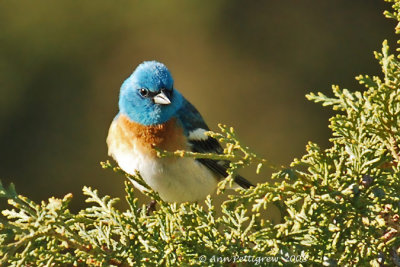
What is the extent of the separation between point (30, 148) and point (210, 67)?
6.71 feet

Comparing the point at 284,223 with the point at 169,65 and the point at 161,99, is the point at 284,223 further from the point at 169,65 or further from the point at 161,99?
the point at 169,65

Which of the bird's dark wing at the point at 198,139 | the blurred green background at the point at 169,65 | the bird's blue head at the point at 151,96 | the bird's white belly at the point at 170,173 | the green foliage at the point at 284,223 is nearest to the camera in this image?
the green foliage at the point at 284,223

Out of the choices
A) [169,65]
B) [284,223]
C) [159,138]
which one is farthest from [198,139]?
[169,65]

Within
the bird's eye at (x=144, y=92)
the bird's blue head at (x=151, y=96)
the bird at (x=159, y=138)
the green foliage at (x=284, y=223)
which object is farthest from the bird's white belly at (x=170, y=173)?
the green foliage at (x=284, y=223)

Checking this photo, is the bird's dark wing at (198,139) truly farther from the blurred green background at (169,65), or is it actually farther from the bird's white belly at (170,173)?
the blurred green background at (169,65)

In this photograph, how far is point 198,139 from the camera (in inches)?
138

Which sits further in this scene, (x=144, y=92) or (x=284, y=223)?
(x=144, y=92)

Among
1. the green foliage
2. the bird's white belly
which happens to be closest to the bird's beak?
the bird's white belly

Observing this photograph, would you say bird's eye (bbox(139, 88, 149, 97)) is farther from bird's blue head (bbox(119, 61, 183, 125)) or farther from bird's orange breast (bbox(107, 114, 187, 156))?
bird's orange breast (bbox(107, 114, 187, 156))

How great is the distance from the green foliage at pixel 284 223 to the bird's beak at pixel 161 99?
1.34m

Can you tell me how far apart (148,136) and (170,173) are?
0.23 meters

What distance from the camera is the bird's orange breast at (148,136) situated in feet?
10.5

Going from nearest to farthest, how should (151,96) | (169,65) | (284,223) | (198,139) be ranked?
(284,223), (151,96), (198,139), (169,65)

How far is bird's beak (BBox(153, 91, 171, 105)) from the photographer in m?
3.24
